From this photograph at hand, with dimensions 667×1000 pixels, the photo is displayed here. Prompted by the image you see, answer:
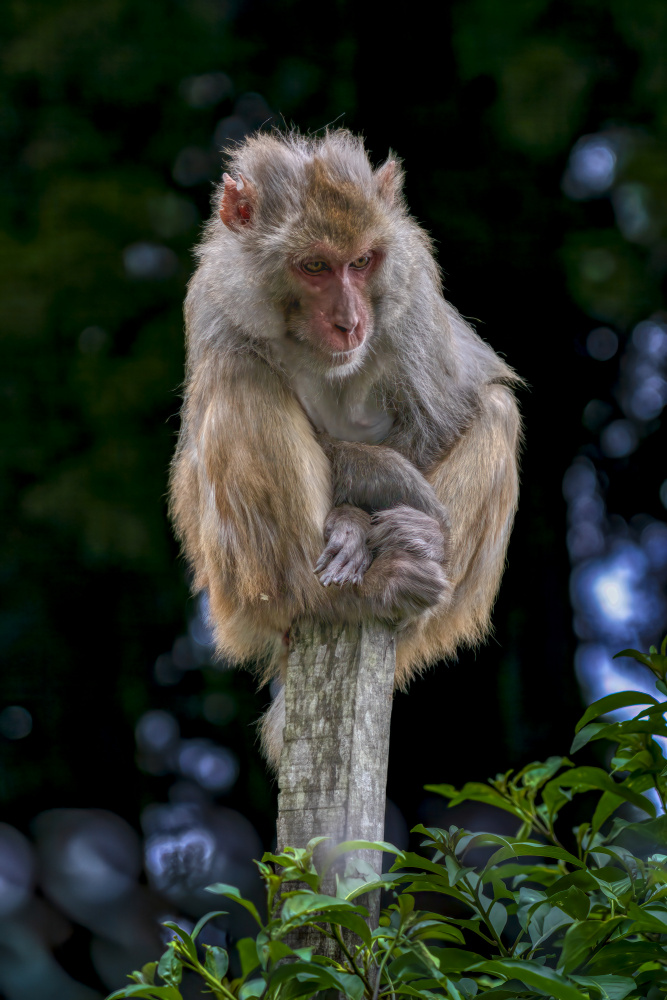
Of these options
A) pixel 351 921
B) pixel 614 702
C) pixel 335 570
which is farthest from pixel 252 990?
pixel 335 570

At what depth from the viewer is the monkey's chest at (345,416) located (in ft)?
9.87

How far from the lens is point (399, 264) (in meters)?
2.87

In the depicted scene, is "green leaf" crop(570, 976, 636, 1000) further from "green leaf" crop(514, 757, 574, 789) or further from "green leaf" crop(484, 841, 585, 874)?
"green leaf" crop(514, 757, 574, 789)

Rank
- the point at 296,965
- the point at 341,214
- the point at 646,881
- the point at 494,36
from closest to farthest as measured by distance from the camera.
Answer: the point at 296,965, the point at 646,881, the point at 341,214, the point at 494,36

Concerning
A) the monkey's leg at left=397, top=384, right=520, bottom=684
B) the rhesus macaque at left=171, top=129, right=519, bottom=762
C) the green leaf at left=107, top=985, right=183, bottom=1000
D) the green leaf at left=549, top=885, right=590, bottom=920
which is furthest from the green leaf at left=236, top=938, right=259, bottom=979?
the monkey's leg at left=397, top=384, right=520, bottom=684

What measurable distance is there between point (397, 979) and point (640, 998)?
1.25ft

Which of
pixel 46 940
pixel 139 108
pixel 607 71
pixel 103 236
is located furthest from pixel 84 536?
pixel 607 71

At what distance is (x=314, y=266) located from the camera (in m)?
2.66

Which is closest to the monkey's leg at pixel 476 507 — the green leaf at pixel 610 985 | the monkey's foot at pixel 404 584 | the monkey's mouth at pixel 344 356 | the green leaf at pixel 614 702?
the monkey's foot at pixel 404 584

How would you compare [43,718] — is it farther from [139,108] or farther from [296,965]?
[296,965]

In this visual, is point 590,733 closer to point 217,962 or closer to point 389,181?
point 217,962

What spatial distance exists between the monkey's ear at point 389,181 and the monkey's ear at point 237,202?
363mm

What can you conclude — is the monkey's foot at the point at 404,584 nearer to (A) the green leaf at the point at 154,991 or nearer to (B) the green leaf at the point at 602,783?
(B) the green leaf at the point at 602,783

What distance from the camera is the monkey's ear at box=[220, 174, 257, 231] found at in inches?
109
